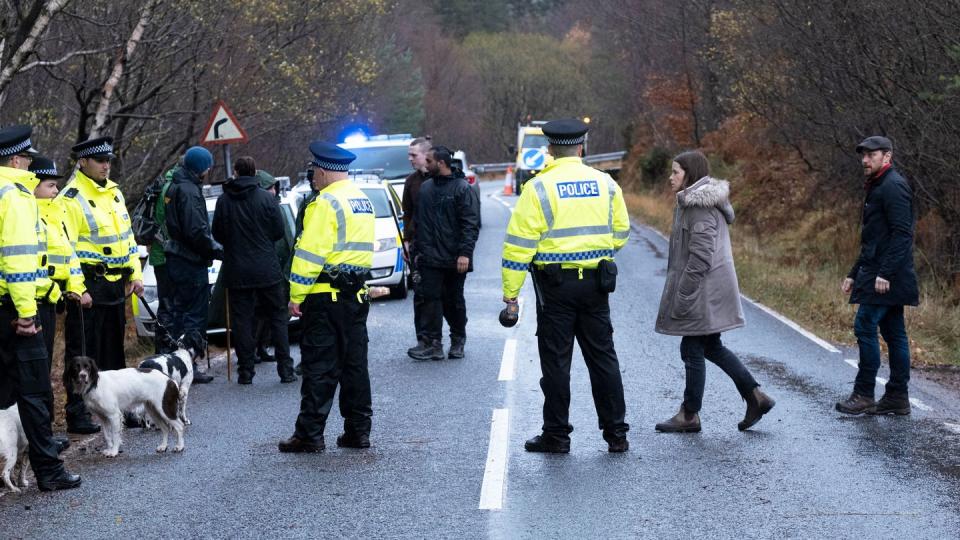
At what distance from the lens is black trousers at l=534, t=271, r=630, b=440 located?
24.0 feet

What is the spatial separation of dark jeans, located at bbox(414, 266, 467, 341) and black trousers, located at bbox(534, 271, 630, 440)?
157 inches

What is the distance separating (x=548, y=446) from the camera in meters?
7.46

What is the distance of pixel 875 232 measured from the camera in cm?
861

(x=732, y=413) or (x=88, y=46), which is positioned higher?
(x=88, y=46)

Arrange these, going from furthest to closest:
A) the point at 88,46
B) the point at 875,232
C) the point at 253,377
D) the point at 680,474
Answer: the point at 88,46, the point at 253,377, the point at 875,232, the point at 680,474

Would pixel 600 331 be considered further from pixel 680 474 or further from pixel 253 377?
pixel 253 377

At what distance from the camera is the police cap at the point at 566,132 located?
7.33 metres

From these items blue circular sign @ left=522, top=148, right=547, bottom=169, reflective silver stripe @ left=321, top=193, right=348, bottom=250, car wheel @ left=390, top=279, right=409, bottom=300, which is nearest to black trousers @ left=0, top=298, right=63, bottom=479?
reflective silver stripe @ left=321, top=193, right=348, bottom=250

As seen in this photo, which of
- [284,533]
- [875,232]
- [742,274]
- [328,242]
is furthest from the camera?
[742,274]

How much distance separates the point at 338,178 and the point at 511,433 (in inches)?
82.9

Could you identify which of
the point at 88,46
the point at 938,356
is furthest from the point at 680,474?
the point at 88,46

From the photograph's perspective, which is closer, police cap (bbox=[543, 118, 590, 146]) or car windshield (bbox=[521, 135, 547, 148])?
police cap (bbox=[543, 118, 590, 146])

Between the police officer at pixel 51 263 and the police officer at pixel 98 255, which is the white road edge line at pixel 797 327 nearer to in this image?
the police officer at pixel 98 255

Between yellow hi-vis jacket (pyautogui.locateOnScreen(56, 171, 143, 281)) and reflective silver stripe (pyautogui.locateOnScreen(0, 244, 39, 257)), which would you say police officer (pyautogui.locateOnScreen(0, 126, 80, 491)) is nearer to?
reflective silver stripe (pyautogui.locateOnScreen(0, 244, 39, 257))
